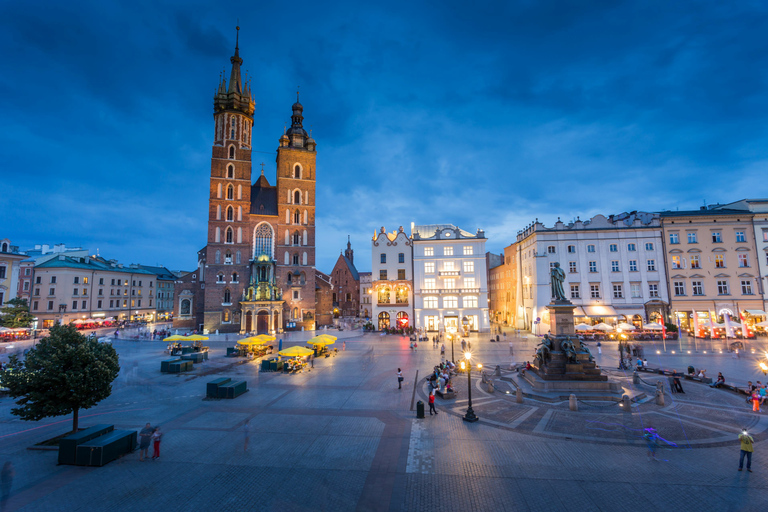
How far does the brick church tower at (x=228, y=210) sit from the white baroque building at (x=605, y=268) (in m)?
44.1

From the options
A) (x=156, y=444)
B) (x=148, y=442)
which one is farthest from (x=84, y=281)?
(x=156, y=444)

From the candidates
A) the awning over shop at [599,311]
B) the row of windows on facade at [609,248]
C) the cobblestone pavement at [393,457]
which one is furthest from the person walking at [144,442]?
the row of windows on facade at [609,248]

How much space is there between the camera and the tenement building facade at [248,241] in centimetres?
5269

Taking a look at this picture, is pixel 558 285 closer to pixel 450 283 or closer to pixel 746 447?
pixel 746 447

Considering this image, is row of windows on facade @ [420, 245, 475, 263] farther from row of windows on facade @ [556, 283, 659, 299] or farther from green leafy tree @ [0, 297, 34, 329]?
green leafy tree @ [0, 297, 34, 329]

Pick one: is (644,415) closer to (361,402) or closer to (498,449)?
(498,449)

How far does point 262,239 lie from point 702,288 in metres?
62.8

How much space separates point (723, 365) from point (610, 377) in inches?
462

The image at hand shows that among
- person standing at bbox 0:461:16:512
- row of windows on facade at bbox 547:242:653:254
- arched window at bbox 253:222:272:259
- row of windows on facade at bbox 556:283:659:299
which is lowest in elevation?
person standing at bbox 0:461:16:512

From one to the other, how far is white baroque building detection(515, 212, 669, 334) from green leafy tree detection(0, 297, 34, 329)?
6707 cm

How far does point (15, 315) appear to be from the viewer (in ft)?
144

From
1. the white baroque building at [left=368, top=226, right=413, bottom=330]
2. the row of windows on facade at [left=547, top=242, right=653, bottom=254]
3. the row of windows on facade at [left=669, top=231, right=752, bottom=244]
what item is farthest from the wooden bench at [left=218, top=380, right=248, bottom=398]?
the row of windows on facade at [left=669, top=231, right=752, bottom=244]

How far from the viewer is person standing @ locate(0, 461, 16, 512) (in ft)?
30.5

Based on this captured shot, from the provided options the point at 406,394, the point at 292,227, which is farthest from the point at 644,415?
the point at 292,227
